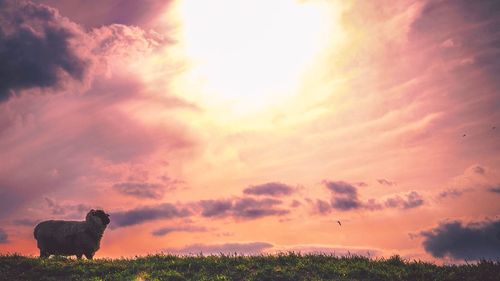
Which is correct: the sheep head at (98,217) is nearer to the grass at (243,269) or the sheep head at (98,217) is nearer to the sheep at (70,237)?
the sheep at (70,237)

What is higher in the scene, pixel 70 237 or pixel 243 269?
pixel 70 237

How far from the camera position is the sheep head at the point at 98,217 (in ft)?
87.9

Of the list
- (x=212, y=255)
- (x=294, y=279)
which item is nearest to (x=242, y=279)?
(x=294, y=279)

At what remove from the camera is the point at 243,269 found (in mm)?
18125

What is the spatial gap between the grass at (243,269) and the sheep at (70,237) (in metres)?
5.51

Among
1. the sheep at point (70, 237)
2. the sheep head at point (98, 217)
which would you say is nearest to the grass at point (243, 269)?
the sheep at point (70, 237)

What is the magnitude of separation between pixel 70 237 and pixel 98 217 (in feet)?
6.33

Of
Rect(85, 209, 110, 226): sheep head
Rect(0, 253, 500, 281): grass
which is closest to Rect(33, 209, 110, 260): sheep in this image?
Rect(85, 209, 110, 226): sheep head

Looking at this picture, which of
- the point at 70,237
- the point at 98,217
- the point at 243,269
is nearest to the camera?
the point at 243,269

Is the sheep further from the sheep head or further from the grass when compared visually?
the grass

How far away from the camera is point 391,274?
57.8 feet

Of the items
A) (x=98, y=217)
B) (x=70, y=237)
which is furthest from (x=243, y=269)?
(x=70, y=237)

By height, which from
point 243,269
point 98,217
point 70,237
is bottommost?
point 243,269

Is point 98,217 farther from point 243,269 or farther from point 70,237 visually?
point 243,269
